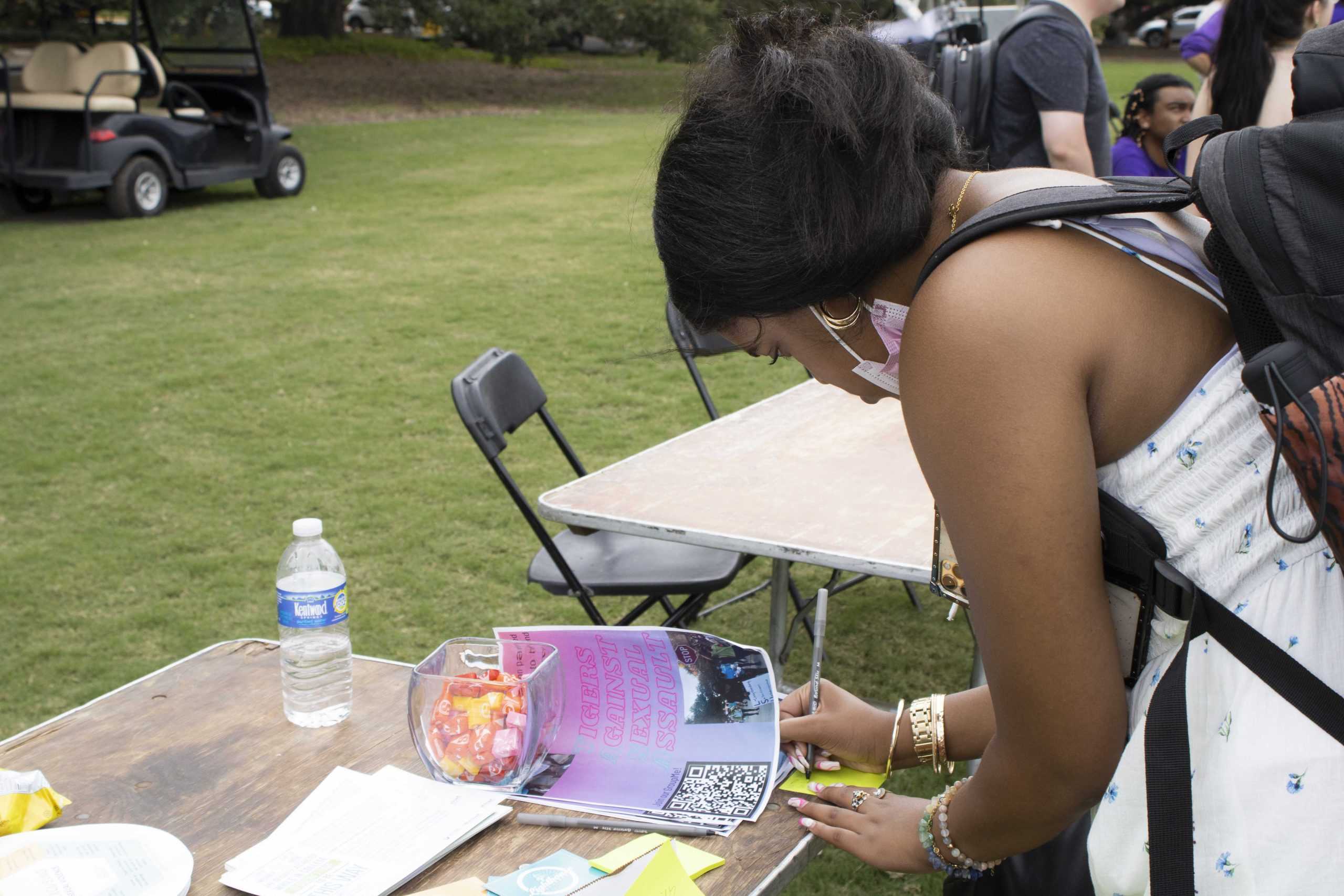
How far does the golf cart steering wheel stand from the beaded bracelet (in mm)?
11406

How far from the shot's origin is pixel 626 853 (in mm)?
1385

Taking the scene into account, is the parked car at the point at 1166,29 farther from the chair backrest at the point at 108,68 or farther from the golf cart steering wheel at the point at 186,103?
the chair backrest at the point at 108,68

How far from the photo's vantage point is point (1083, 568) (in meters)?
1.12

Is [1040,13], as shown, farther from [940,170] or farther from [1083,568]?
[1083,568]

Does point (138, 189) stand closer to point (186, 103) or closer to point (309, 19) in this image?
point (186, 103)

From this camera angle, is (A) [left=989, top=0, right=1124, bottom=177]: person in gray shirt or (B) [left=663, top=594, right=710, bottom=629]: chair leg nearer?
(B) [left=663, top=594, right=710, bottom=629]: chair leg

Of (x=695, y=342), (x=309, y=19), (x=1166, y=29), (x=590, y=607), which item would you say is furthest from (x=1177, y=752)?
(x=1166, y=29)

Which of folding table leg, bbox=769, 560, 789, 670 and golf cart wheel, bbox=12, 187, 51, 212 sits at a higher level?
golf cart wheel, bbox=12, 187, 51, 212

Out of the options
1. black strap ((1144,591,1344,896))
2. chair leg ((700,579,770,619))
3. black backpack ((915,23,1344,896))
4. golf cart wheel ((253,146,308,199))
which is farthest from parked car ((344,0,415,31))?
black strap ((1144,591,1344,896))

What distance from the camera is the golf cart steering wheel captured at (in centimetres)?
1122

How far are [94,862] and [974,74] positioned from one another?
3650 millimetres

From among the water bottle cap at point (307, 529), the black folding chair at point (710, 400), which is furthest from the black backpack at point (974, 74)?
the water bottle cap at point (307, 529)

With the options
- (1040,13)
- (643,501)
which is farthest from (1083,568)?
(1040,13)

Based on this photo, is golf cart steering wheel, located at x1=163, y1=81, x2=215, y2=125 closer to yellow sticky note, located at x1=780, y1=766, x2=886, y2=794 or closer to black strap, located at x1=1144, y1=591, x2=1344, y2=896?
yellow sticky note, located at x1=780, y1=766, x2=886, y2=794
